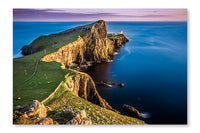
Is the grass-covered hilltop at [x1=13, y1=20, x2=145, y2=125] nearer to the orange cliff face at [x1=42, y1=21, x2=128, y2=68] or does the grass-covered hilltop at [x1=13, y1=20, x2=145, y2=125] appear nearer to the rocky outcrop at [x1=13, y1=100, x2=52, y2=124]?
the rocky outcrop at [x1=13, y1=100, x2=52, y2=124]

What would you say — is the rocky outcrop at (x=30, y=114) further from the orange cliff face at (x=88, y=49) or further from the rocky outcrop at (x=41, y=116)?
the orange cliff face at (x=88, y=49)

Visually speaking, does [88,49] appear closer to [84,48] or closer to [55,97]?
[84,48]

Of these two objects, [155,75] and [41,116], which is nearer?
[41,116]

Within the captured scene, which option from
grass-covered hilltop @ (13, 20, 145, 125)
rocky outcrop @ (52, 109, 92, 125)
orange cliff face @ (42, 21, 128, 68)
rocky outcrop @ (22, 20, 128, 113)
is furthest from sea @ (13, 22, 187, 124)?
orange cliff face @ (42, 21, 128, 68)

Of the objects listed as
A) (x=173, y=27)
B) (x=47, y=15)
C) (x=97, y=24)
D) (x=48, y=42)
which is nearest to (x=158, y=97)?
(x=173, y=27)

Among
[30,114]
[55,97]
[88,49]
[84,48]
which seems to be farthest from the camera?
[88,49]
